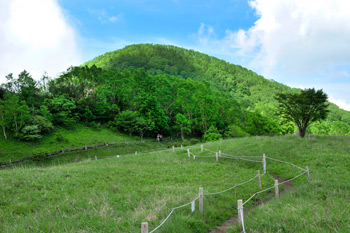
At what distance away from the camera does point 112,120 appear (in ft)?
210

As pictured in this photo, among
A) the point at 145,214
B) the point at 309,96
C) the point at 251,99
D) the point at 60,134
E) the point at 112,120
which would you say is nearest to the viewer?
the point at 145,214

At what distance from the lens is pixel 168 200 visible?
9.96 metres

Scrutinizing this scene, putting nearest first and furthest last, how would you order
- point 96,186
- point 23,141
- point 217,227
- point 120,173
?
point 217,227 < point 96,186 < point 120,173 < point 23,141

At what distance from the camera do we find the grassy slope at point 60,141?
39.3m

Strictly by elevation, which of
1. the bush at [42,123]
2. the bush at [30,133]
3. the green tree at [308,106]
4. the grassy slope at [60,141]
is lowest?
the grassy slope at [60,141]

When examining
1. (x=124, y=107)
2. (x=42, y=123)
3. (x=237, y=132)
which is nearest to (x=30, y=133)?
(x=42, y=123)

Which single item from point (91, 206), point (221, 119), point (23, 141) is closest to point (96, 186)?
point (91, 206)

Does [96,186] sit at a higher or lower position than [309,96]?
lower

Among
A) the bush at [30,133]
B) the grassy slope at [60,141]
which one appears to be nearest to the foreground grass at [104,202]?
the grassy slope at [60,141]

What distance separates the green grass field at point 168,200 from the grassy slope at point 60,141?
30137 millimetres

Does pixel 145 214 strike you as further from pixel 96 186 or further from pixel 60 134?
pixel 60 134

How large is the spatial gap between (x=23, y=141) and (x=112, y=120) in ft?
79.1

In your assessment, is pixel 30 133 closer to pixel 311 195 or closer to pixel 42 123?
pixel 42 123

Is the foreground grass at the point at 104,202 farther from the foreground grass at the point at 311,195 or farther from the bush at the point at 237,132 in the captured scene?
the bush at the point at 237,132
